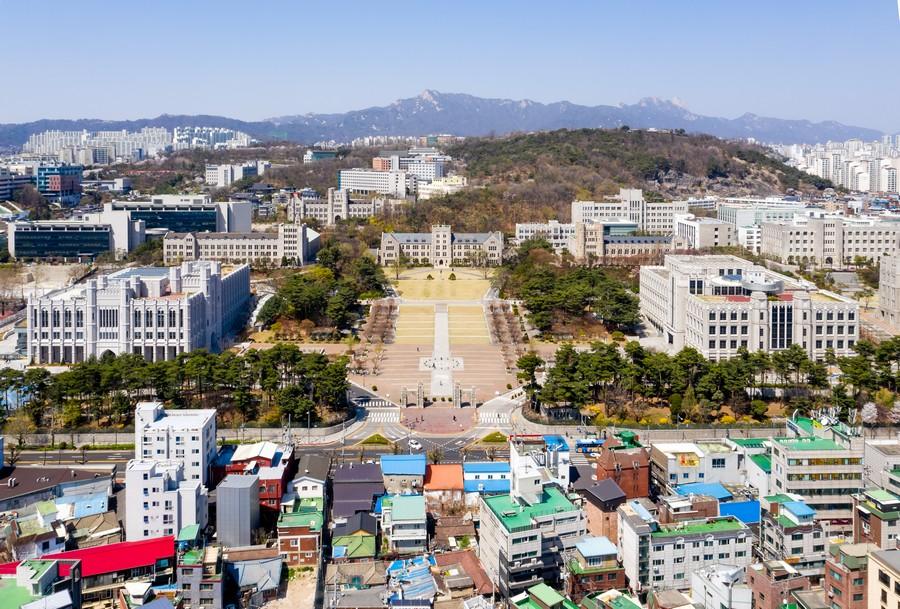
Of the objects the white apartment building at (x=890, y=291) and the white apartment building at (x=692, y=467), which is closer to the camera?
the white apartment building at (x=692, y=467)

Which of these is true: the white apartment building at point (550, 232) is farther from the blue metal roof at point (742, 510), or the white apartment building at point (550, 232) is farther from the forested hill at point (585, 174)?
the blue metal roof at point (742, 510)

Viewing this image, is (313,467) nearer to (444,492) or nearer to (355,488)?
(355,488)

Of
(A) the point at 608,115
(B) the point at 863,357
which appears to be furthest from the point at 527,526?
(A) the point at 608,115

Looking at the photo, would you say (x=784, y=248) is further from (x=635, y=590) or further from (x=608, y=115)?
(x=608, y=115)

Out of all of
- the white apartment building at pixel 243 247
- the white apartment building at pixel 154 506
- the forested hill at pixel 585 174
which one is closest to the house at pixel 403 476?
the white apartment building at pixel 154 506

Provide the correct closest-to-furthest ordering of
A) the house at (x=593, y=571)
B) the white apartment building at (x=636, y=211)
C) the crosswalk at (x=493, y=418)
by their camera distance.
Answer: the house at (x=593, y=571) < the crosswalk at (x=493, y=418) < the white apartment building at (x=636, y=211)

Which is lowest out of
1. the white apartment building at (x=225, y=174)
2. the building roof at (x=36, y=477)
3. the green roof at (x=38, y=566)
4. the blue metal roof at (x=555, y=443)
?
the green roof at (x=38, y=566)
